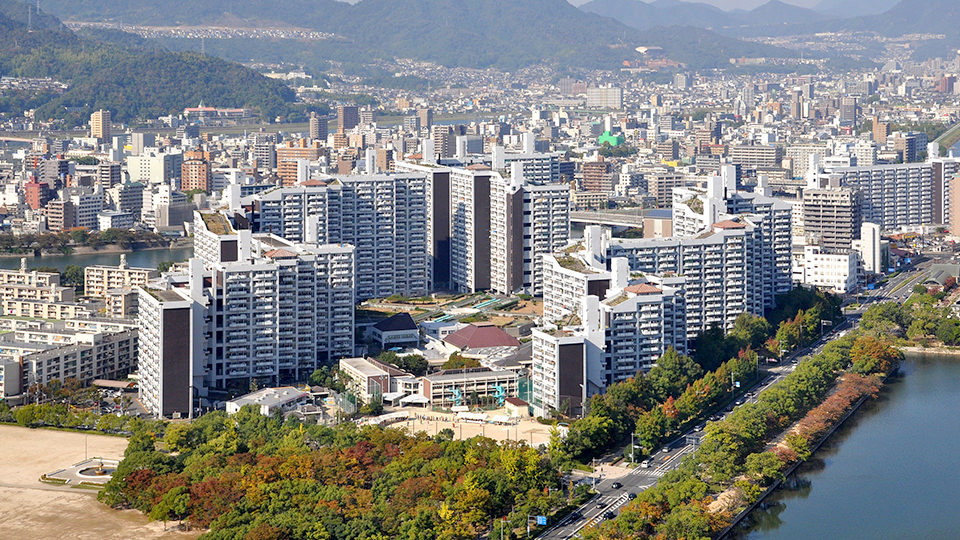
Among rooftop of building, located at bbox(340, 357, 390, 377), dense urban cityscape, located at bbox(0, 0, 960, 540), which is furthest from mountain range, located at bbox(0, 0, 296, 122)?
rooftop of building, located at bbox(340, 357, 390, 377)

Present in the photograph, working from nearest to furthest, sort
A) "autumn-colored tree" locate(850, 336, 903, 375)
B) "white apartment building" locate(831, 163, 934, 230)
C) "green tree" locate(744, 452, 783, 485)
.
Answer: "green tree" locate(744, 452, 783, 485) < "autumn-colored tree" locate(850, 336, 903, 375) < "white apartment building" locate(831, 163, 934, 230)

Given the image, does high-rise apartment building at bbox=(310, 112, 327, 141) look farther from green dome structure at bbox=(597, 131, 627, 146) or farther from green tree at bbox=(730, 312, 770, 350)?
green tree at bbox=(730, 312, 770, 350)

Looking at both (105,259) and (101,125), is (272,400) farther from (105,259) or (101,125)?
(101,125)

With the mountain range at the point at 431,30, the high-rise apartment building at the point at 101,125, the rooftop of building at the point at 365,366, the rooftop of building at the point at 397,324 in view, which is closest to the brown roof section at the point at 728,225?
the rooftop of building at the point at 397,324

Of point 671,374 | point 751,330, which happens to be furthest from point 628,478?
point 751,330

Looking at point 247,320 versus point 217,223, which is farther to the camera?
point 217,223

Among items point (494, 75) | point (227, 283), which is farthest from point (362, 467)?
point (494, 75)

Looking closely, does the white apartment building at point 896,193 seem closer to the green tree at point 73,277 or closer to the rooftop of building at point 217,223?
the rooftop of building at point 217,223
